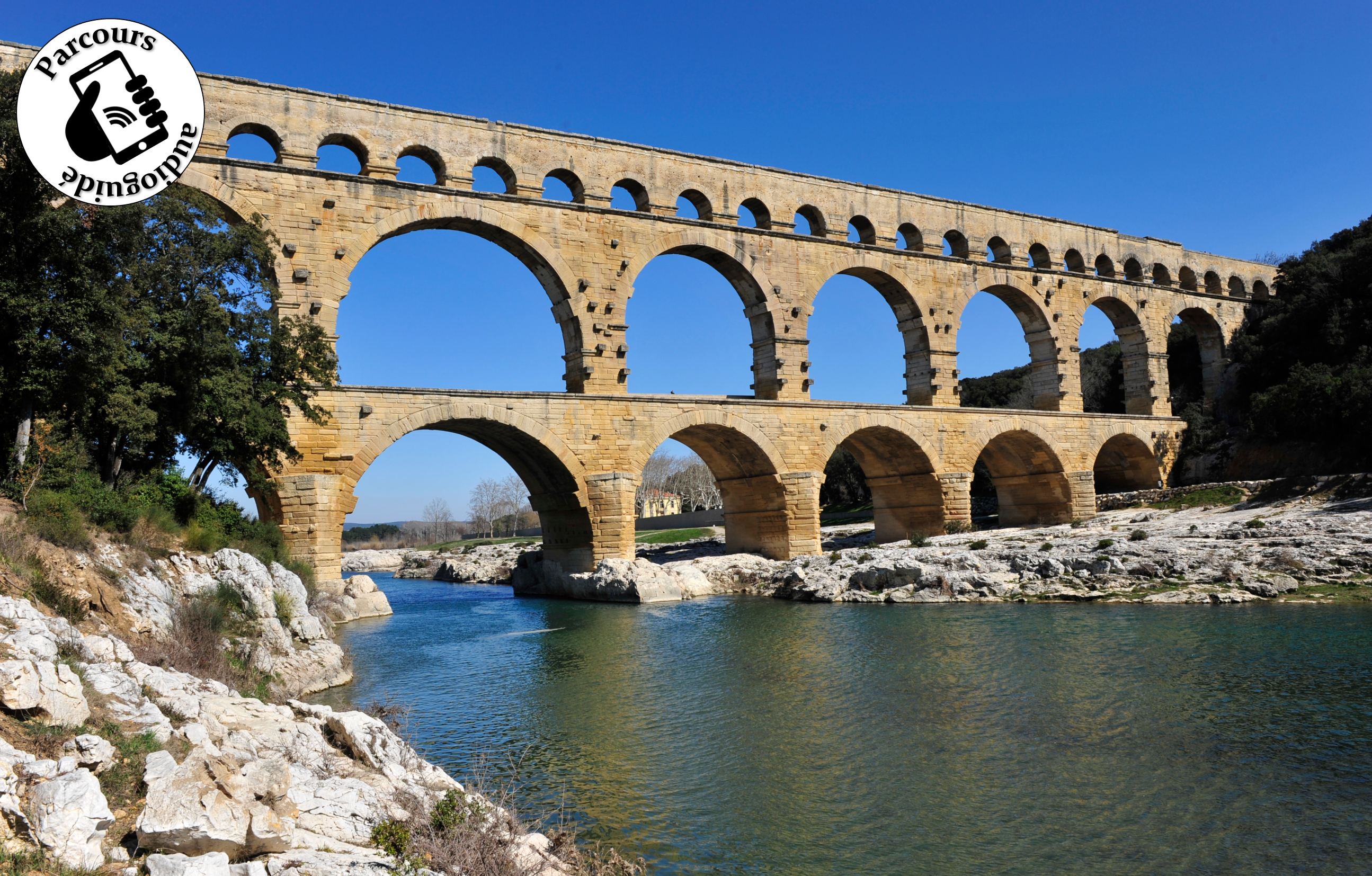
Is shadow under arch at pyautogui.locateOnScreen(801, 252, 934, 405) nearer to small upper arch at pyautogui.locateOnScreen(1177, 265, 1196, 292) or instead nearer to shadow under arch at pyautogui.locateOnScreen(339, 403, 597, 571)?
shadow under arch at pyautogui.locateOnScreen(339, 403, 597, 571)

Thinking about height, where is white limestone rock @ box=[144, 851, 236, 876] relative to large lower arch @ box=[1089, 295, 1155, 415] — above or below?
below

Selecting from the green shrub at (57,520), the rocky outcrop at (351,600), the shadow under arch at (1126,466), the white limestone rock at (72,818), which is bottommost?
the rocky outcrop at (351,600)

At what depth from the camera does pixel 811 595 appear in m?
20.1

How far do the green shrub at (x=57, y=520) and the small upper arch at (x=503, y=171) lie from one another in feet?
47.7

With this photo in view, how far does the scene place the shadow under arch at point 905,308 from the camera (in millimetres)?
26500

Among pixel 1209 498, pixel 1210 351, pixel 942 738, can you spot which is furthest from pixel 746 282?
pixel 1210 351

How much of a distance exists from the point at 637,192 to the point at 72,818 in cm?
2150

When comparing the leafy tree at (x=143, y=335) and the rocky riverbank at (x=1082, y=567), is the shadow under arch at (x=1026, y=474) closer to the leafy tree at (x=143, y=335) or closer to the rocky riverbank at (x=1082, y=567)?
the rocky riverbank at (x=1082, y=567)

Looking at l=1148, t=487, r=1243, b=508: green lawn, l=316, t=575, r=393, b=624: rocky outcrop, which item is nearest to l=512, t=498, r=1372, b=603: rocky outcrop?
l=1148, t=487, r=1243, b=508: green lawn

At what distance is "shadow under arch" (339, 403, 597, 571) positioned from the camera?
19469mm

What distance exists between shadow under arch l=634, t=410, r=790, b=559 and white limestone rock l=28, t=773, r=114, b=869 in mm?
18044

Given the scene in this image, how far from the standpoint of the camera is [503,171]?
22.2m

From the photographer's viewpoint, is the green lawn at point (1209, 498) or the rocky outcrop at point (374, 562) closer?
the green lawn at point (1209, 498)

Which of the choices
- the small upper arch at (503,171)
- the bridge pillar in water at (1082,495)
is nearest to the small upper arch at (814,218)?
the small upper arch at (503,171)
